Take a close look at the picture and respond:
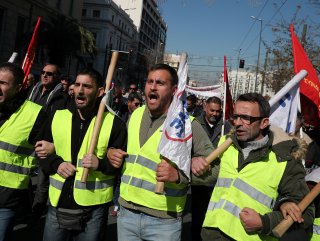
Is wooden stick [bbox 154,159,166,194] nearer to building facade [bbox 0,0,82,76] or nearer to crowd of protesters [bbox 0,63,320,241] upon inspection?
crowd of protesters [bbox 0,63,320,241]

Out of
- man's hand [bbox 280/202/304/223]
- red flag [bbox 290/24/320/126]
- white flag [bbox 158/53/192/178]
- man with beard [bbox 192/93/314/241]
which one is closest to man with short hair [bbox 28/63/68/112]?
white flag [bbox 158/53/192/178]

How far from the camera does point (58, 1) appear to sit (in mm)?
35094

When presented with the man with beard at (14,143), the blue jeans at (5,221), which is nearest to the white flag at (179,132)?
the man with beard at (14,143)

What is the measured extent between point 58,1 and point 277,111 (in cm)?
3527

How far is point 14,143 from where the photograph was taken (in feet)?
9.70

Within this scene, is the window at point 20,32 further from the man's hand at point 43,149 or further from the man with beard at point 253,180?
the man with beard at point 253,180

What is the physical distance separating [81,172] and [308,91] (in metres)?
2.26

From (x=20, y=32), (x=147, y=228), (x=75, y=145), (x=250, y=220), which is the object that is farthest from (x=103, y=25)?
(x=250, y=220)

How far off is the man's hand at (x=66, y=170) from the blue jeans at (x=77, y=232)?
0.31 m

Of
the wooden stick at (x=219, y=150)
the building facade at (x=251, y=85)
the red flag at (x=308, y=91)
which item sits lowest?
the wooden stick at (x=219, y=150)

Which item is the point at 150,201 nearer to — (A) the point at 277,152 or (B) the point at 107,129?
(B) the point at 107,129

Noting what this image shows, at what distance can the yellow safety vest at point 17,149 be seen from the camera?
2.93 meters

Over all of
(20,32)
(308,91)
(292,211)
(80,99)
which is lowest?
(292,211)

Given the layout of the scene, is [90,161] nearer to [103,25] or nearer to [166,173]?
[166,173]
